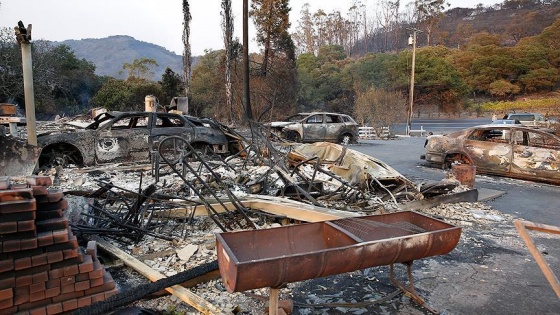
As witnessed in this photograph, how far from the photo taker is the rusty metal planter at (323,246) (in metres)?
2.51

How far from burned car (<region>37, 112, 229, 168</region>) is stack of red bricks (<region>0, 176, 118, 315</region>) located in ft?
17.5

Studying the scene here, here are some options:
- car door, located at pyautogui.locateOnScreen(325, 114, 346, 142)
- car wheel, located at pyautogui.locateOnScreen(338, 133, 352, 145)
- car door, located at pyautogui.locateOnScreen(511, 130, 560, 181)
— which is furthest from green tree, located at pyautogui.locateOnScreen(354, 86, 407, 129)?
car door, located at pyautogui.locateOnScreen(511, 130, 560, 181)

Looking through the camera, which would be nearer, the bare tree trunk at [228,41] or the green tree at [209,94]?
the bare tree trunk at [228,41]

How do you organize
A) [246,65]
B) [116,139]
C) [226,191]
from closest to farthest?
[226,191], [116,139], [246,65]

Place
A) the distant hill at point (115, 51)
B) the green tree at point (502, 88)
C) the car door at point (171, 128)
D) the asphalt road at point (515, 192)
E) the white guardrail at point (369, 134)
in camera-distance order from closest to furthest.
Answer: the asphalt road at point (515, 192), the car door at point (171, 128), the white guardrail at point (369, 134), the green tree at point (502, 88), the distant hill at point (115, 51)

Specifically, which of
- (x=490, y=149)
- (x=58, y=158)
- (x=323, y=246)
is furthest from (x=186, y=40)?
(x=323, y=246)

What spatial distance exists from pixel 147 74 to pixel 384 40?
41196 millimetres

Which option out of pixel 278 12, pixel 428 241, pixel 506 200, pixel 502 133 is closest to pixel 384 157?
pixel 502 133

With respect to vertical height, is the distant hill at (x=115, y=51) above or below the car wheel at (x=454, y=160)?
above

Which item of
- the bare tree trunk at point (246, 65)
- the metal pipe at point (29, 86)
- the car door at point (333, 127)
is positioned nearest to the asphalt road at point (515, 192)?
the car door at point (333, 127)

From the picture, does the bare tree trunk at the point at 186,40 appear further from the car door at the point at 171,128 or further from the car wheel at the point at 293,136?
the car door at the point at 171,128

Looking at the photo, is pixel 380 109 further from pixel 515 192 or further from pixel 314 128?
pixel 515 192

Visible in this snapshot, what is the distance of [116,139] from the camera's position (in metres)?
8.91

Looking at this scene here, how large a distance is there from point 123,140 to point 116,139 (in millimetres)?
155
